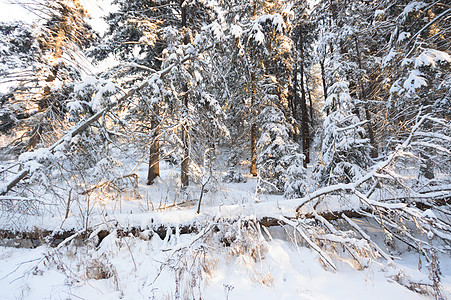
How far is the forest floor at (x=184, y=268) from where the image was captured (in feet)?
8.46

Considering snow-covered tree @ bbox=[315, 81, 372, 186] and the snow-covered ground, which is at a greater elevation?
snow-covered tree @ bbox=[315, 81, 372, 186]

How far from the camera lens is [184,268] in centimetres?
267

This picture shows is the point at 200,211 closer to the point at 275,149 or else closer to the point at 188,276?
the point at 188,276

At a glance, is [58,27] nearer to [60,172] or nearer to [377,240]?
[60,172]

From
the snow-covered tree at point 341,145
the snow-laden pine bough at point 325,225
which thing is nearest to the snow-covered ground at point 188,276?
the snow-laden pine bough at point 325,225

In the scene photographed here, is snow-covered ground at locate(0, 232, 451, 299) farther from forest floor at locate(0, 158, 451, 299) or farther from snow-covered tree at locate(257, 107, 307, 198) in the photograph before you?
snow-covered tree at locate(257, 107, 307, 198)

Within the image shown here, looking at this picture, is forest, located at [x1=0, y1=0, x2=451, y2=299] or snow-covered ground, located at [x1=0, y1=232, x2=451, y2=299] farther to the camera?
forest, located at [x1=0, y1=0, x2=451, y2=299]

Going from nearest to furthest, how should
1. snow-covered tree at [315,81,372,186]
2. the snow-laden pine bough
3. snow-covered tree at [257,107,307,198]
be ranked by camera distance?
1. the snow-laden pine bough
2. snow-covered tree at [315,81,372,186]
3. snow-covered tree at [257,107,307,198]

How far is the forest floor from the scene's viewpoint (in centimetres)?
258

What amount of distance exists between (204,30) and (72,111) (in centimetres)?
327

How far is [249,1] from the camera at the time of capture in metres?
8.80

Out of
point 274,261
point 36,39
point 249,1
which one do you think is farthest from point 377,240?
point 249,1

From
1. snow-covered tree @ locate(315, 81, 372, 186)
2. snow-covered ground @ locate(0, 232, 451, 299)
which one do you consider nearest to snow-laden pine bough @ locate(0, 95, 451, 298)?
snow-covered ground @ locate(0, 232, 451, 299)

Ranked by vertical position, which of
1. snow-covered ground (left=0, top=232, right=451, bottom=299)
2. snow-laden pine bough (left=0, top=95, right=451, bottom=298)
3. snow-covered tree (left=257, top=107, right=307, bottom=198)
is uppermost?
snow-covered tree (left=257, top=107, right=307, bottom=198)
